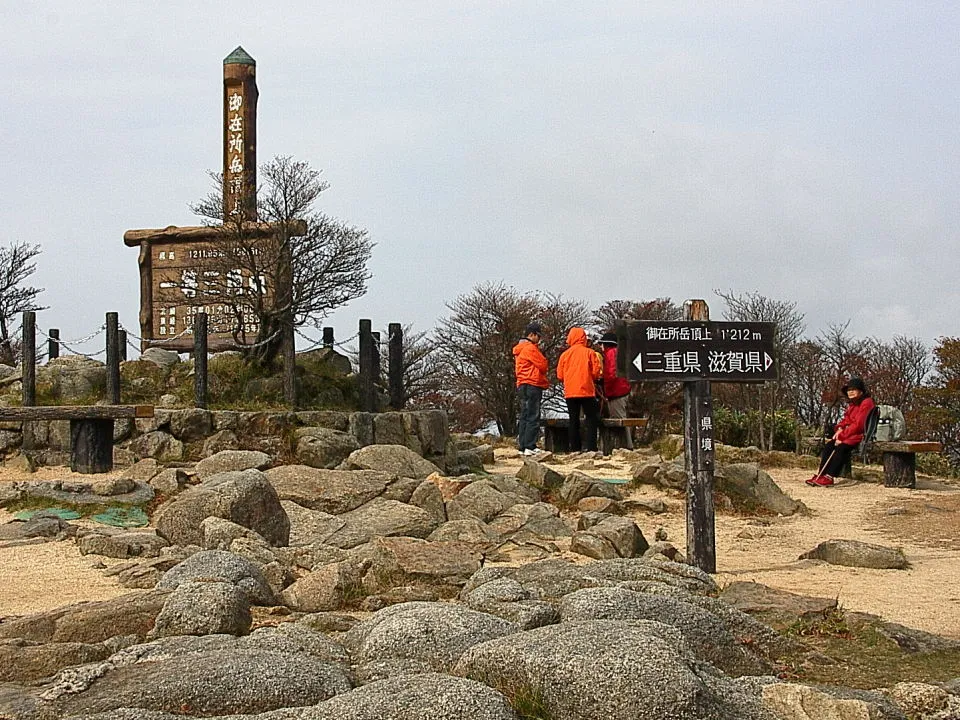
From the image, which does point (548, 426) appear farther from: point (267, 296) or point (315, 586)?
point (315, 586)

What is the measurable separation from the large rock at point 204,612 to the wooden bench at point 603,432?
13250mm

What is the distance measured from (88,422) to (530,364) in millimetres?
7352

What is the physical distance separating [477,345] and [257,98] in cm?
997

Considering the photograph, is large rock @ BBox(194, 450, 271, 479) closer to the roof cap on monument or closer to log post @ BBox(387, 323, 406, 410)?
log post @ BBox(387, 323, 406, 410)

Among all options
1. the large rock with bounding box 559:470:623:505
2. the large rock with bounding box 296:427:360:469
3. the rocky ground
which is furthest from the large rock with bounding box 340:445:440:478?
the large rock with bounding box 296:427:360:469

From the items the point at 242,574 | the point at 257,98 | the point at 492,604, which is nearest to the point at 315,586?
the point at 242,574

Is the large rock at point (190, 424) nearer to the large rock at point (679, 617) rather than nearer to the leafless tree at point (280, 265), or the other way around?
the leafless tree at point (280, 265)

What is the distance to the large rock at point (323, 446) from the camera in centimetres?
1436

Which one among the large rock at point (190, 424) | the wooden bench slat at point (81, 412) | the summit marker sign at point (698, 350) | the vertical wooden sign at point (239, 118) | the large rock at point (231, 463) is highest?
the vertical wooden sign at point (239, 118)

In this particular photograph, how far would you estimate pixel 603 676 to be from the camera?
165 inches

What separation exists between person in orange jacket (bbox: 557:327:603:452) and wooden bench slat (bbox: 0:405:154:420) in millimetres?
7101

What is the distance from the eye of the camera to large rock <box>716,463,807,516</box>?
1284cm

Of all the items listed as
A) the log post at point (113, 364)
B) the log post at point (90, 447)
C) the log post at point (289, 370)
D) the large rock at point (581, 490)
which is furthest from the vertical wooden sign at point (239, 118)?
the large rock at point (581, 490)

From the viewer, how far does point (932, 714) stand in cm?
480
